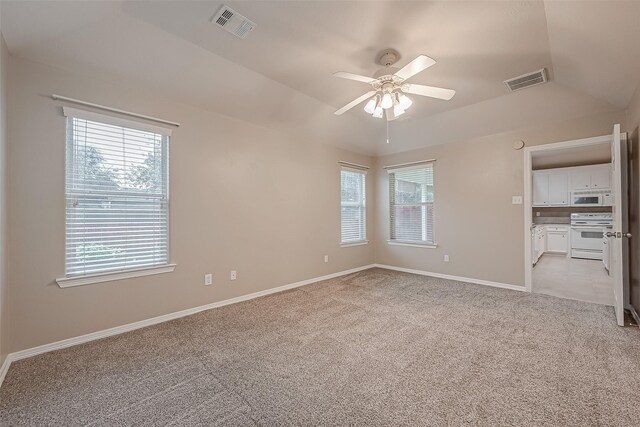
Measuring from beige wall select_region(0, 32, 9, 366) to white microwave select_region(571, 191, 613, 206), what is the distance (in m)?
9.73

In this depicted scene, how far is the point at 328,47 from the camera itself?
96.7 inches

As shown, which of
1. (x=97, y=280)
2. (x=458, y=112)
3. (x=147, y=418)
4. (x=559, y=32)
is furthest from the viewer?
(x=458, y=112)

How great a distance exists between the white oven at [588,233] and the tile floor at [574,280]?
0.20 meters

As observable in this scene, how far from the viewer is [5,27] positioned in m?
1.88

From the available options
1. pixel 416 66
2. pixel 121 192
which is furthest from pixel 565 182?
pixel 121 192

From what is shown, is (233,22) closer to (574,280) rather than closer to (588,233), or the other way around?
(574,280)

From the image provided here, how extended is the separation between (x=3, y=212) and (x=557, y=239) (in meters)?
9.88

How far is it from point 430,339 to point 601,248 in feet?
21.3

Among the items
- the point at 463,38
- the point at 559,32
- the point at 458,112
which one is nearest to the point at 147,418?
the point at 463,38

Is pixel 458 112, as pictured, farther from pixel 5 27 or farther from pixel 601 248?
pixel 601 248

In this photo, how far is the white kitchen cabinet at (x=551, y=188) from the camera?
22.2 feet

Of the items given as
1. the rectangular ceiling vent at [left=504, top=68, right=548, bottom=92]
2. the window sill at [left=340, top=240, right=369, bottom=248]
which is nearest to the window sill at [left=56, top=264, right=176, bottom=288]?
the window sill at [left=340, top=240, right=369, bottom=248]

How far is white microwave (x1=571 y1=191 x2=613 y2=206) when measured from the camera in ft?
20.2

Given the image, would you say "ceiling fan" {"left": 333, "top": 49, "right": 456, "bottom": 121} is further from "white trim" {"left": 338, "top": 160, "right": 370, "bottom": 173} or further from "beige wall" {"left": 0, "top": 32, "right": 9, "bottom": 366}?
"beige wall" {"left": 0, "top": 32, "right": 9, "bottom": 366}
